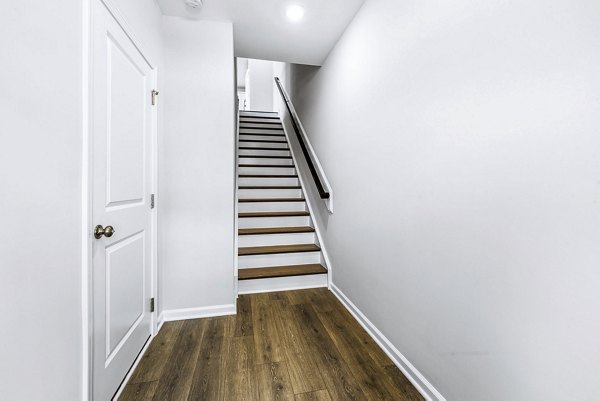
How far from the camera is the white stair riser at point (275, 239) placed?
2.86m

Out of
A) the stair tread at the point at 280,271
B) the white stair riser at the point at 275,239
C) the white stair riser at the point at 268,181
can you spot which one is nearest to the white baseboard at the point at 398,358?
the stair tread at the point at 280,271

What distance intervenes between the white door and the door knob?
13 mm

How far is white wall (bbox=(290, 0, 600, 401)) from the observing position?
0.77 metres

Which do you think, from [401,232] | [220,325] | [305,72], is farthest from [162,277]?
[305,72]

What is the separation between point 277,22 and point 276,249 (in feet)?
6.82

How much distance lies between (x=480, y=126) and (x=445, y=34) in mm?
508

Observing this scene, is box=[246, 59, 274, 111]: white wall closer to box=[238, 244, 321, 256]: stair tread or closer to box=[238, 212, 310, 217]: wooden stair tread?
box=[238, 212, 310, 217]: wooden stair tread

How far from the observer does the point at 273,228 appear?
3051mm

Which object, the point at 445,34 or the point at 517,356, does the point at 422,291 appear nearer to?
the point at 517,356

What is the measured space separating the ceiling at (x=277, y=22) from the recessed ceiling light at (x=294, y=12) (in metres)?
0.03

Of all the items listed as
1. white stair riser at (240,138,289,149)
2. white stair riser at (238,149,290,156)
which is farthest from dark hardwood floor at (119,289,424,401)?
white stair riser at (240,138,289,149)

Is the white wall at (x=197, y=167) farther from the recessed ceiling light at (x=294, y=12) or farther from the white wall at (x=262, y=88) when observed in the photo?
the white wall at (x=262, y=88)

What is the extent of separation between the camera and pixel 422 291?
1.40m

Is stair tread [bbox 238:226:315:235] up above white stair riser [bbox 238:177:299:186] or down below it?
below
